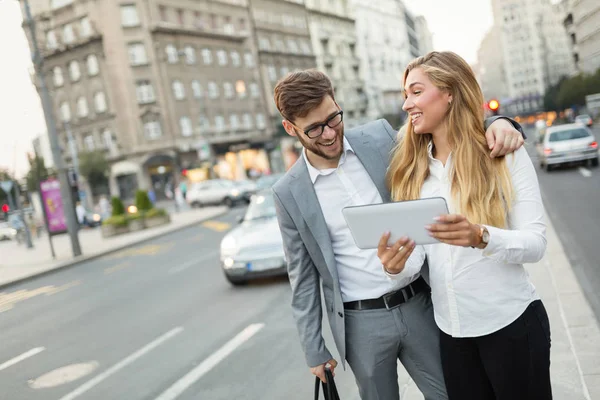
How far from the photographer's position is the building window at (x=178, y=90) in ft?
152

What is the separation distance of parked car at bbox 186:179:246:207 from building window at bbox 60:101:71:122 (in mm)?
18131

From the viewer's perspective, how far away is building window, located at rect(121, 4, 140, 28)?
4406 centimetres

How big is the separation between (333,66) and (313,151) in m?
67.5

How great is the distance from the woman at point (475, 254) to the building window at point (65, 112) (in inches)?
1941

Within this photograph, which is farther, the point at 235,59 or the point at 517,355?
the point at 235,59

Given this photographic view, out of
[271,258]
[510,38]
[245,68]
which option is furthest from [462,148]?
[510,38]

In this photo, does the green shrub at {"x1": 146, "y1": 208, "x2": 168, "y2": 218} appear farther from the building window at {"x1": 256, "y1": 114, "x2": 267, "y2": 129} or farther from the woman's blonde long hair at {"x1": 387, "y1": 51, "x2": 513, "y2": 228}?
the building window at {"x1": 256, "y1": 114, "x2": 267, "y2": 129}

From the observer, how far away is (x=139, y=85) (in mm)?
44531

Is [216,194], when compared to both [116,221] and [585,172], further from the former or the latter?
[585,172]

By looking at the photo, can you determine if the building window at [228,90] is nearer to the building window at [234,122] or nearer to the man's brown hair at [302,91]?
the building window at [234,122]

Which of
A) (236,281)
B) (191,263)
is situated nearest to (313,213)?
(236,281)

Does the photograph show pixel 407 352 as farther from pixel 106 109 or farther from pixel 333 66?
pixel 333 66

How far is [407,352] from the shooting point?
2.50 m

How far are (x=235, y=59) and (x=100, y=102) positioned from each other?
14.3m
